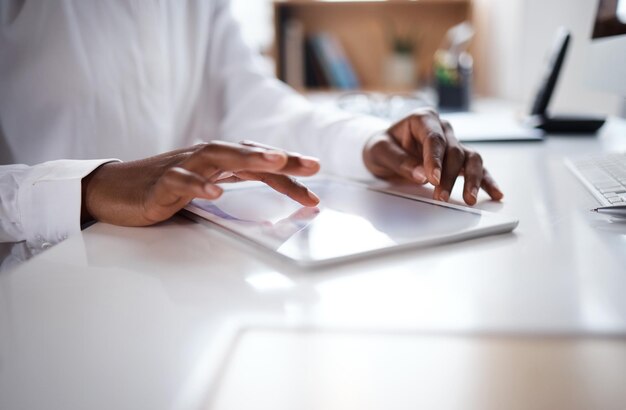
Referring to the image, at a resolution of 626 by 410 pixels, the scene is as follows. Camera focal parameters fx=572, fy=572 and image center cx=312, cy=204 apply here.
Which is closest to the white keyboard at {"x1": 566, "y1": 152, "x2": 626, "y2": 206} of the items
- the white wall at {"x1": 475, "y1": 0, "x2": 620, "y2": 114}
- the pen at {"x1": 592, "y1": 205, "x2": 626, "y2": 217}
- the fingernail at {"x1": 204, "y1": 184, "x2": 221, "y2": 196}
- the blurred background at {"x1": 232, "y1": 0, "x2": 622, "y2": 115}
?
the pen at {"x1": 592, "y1": 205, "x2": 626, "y2": 217}

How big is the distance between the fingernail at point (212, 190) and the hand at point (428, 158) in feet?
0.86

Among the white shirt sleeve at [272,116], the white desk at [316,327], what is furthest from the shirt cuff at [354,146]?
the white desk at [316,327]

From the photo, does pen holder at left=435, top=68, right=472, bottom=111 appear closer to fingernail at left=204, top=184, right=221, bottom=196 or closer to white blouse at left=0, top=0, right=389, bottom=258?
white blouse at left=0, top=0, right=389, bottom=258

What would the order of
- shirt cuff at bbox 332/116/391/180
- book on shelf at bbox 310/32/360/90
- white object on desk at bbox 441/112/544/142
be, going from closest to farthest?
shirt cuff at bbox 332/116/391/180, white object on desk at bbox 441/112/544/142, book on shelf at bbox 310/32/360/90

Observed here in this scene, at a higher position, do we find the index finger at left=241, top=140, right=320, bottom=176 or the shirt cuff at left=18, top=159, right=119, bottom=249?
the index finger at left=241, top=140, right=320, bottom=176

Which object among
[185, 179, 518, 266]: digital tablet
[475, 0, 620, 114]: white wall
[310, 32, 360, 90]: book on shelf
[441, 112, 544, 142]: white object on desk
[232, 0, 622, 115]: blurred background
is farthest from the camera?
[310, 32, 360, 90]: book on shelf

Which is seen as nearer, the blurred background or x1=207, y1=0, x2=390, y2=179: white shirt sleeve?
x1=207, y1=0, x2=390, y2=179: white shirt sleeve

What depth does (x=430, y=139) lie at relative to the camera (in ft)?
2.32

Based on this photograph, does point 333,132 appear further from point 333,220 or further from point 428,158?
point 333,220

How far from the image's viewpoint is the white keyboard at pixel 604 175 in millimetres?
633

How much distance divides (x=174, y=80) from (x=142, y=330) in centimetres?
89

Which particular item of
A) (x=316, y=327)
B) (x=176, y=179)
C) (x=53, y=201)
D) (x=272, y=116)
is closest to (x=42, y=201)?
(x=53, y=201)

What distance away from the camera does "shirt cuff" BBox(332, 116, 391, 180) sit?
0.86 metres

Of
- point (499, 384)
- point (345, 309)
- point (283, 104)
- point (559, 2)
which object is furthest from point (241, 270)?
point (559, 2)
